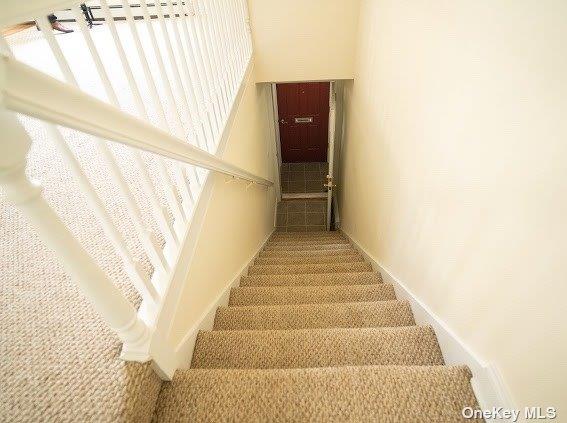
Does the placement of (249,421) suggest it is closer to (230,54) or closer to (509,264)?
(509,264)

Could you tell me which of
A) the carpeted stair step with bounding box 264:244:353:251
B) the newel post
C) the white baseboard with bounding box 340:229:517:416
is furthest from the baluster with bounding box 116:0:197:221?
the carpeted stair step with bounding box 264:244:353:251

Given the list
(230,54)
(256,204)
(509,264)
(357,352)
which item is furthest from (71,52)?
(509,264)

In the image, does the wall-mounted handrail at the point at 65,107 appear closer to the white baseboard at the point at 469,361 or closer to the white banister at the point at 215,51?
the white banister at the point at 215,51

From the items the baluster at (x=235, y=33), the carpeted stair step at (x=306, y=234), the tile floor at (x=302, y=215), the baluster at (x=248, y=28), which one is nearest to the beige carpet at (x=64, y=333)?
the baluster at (x=235, y=33)

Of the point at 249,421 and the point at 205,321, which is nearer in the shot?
the point at 249,421

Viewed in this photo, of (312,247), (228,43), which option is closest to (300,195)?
(312,247)

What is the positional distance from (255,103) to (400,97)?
6.05 feet

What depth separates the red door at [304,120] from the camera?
15.8ft

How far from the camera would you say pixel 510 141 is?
2.36 feet

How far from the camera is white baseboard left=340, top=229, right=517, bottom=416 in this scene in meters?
0.79

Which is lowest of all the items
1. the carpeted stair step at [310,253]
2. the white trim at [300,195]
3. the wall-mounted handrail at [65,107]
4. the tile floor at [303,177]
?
the white trim at [300,195]

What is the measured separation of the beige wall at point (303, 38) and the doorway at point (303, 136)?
1.89 m

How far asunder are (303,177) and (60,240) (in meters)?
5.18

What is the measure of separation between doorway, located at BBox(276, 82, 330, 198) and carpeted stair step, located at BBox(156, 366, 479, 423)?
4.47m
